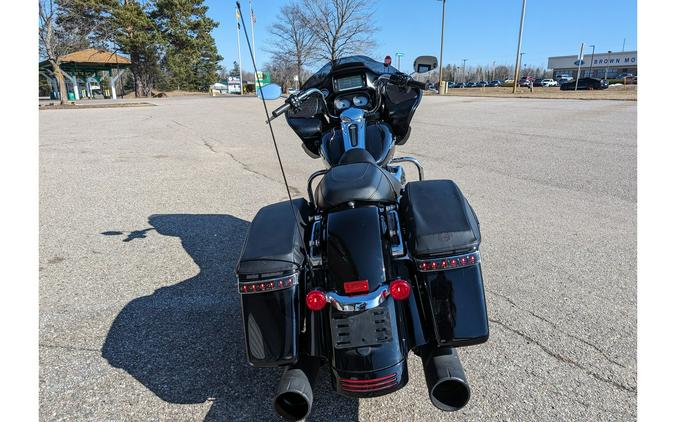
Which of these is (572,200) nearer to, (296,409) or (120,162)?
(296,409)

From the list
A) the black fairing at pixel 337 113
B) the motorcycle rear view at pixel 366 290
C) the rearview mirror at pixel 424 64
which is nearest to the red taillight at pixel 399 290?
the motorcycle rear view at pixel 366 290

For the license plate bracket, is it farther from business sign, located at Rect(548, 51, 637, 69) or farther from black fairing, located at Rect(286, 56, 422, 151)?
business sign, located at Rect(548, 51, 637, 69)

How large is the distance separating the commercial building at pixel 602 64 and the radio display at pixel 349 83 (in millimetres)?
83219

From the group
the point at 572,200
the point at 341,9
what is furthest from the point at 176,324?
the point at 341,9

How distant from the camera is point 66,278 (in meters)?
3.76

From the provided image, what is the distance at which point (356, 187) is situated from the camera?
1.98 metres

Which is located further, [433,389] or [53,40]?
[53,40]

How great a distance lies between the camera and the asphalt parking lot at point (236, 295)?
7.14 ft

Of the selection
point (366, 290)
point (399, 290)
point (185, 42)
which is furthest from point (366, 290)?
point (185, 42)

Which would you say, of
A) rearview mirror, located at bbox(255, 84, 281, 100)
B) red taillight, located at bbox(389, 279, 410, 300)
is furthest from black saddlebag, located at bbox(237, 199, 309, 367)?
rearview mirror, located at bbox(255, 84, 281, 100)

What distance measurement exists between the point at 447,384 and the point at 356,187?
93 centimetres

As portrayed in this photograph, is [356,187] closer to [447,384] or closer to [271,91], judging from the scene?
[447,384]

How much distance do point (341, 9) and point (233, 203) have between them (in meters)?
38.1

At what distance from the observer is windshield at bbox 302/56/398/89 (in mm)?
3426
